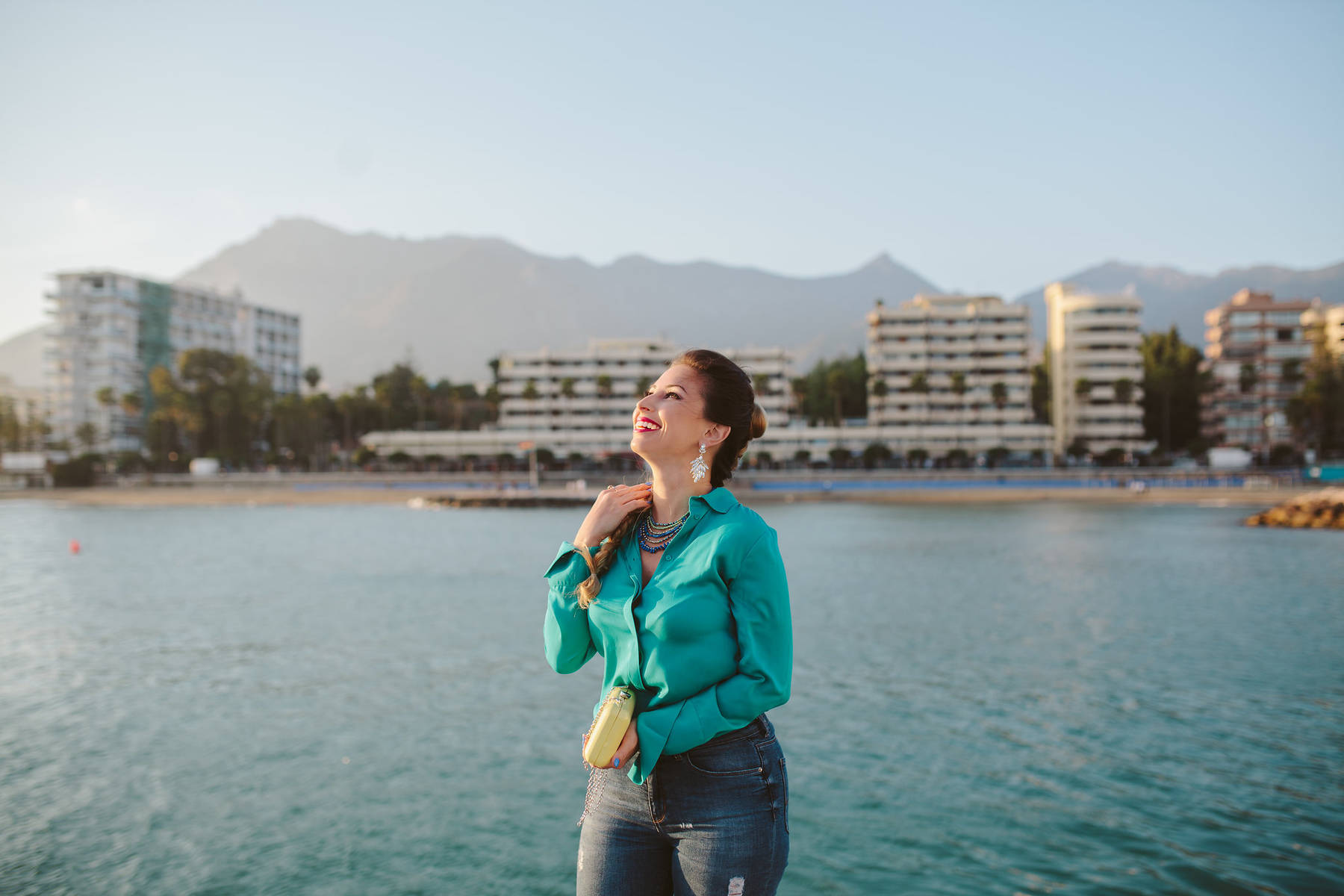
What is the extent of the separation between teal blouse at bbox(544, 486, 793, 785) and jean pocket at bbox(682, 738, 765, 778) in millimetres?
90

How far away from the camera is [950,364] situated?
10369 cm

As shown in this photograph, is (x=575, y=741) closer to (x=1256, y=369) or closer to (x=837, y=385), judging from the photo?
(x=837, y=385)

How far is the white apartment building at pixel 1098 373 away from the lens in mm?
97938

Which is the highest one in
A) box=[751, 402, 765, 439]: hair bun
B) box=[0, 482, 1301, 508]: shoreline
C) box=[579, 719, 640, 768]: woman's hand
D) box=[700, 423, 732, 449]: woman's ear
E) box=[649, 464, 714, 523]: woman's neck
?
box=[751, 402, 765, 439]: hair bun

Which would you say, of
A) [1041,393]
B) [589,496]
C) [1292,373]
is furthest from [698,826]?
[1292,373]

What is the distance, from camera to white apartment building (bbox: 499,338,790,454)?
11312 centimetres

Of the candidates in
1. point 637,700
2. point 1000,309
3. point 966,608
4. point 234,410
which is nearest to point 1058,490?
point 1000,309

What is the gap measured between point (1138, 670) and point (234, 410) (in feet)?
357

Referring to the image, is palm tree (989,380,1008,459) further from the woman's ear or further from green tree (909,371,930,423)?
the woman's ear

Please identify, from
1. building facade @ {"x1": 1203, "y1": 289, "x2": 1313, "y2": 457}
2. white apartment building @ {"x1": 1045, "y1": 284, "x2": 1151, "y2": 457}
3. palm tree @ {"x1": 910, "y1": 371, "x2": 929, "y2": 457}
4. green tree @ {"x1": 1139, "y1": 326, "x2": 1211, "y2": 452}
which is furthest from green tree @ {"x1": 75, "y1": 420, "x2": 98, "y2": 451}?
building facade @ {"x1": 1203, "y1": 289, "x2": 1313, "y2": 457}

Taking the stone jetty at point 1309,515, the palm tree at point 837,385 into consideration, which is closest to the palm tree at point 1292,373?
the palm tree at point 837,385

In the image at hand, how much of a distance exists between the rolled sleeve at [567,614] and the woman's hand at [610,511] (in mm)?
47

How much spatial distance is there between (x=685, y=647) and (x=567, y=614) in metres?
0.42

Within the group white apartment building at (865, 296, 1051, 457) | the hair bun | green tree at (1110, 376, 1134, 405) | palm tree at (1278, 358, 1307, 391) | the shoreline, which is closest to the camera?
the hair bun
